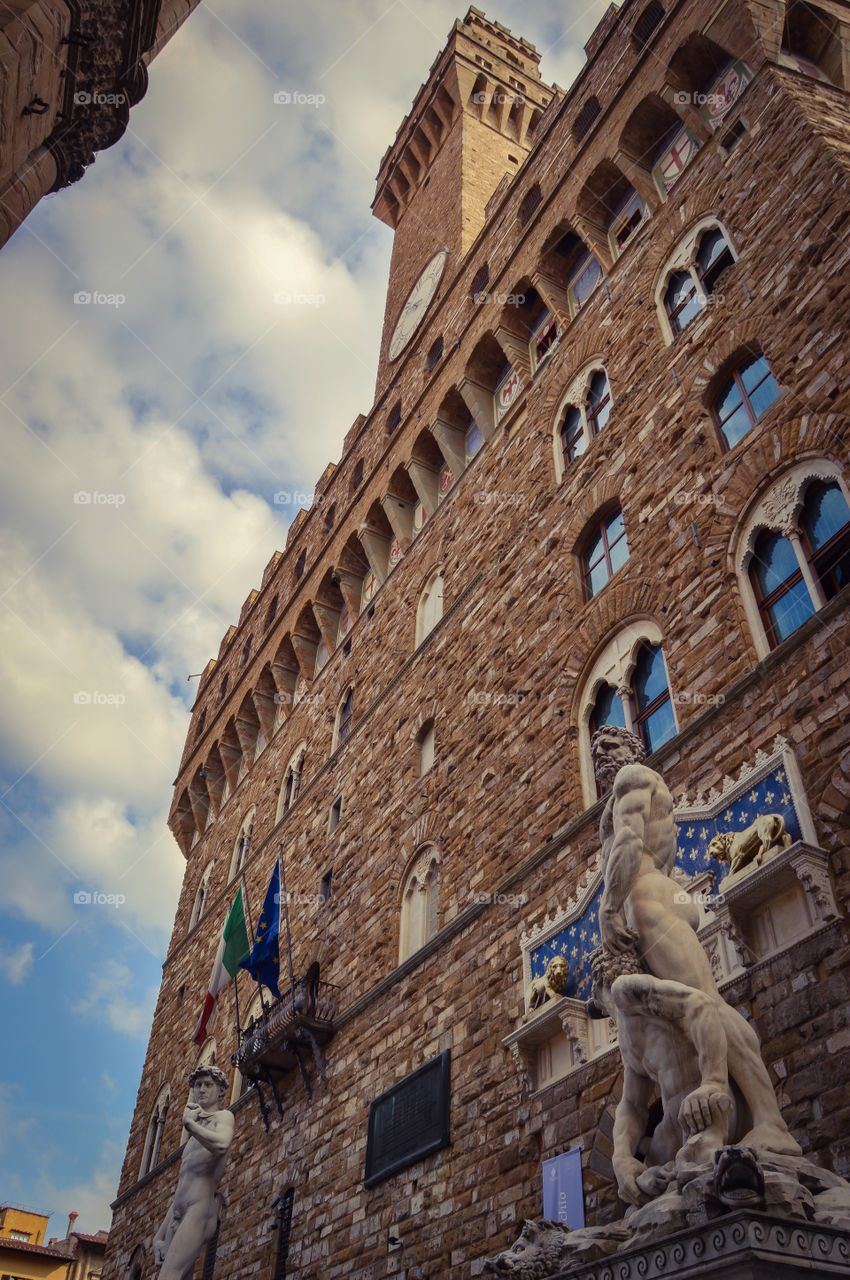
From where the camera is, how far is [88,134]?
768cm

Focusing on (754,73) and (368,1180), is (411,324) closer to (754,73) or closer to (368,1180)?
(754,73)

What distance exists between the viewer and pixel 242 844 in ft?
59.5

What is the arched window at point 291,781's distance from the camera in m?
16.2

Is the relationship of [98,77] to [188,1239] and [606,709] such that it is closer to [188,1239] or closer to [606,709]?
[606,709]

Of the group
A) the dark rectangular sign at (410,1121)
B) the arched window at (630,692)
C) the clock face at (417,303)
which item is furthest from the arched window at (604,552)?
the clock face at (417,303)

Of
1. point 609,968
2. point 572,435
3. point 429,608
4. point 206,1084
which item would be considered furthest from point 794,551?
point 429,608

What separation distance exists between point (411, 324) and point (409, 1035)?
44.2 ft

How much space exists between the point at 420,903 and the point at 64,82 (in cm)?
761

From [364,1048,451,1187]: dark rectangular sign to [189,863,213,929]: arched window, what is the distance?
34.9 ft

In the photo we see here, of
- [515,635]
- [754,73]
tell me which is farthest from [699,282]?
[515,635]

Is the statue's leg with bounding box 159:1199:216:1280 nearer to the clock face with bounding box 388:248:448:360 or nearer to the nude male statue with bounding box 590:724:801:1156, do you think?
the nude male statue with bounding box 590:724:801:1156

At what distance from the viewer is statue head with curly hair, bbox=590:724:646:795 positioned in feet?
16.1

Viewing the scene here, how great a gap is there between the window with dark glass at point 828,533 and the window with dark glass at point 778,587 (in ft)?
0.46

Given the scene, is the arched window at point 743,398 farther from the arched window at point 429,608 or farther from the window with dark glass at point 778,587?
the arched window at point 429,608
